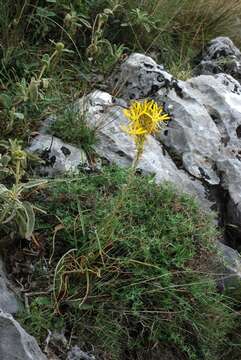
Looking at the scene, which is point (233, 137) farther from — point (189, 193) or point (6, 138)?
point (6, 138)

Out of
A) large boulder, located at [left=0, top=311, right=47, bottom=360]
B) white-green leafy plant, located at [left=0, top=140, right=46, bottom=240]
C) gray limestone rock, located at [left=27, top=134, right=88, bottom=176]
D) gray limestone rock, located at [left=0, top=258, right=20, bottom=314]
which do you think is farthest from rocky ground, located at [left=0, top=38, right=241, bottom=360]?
large boulder, located at [left=0, top=311, right=47, bottom=360]

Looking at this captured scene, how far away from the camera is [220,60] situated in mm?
5531

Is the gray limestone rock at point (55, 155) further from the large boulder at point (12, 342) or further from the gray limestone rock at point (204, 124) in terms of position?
the large boulder at point (12, 342)

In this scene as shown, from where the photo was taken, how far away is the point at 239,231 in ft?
14.0

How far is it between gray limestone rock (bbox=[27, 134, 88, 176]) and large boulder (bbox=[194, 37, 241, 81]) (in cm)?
193

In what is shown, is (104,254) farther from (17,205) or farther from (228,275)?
(228,275)

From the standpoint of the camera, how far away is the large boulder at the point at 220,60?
5.49 meters

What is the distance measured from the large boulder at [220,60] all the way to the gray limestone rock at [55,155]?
1.93 metres

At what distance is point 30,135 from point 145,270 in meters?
1.18

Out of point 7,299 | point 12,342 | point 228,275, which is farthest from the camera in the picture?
point 228,275

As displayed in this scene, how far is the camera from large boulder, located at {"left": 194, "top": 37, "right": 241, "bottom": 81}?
Answer: 549cm

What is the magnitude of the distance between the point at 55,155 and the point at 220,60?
2208 millimetres

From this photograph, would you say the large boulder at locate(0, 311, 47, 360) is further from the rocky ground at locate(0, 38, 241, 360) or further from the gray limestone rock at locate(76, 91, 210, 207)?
the gray limestone rock at locate(76, 91, 210, 207)

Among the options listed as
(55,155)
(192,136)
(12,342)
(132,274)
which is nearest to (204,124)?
(192,136)
